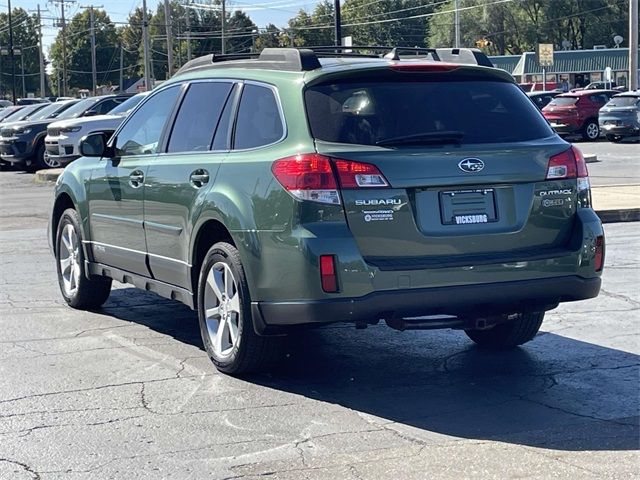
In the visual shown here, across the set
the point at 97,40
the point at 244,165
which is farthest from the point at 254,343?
the point at 97,40

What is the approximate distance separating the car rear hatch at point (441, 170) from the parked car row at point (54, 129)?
58.6 feet

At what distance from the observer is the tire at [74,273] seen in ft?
27.7

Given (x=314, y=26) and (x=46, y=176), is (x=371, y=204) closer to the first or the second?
(x=46, y=176)

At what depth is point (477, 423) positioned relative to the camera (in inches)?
213

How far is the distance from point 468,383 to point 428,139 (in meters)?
1.48

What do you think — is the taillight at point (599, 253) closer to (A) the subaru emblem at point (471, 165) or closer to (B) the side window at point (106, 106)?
(A) the subaru emblem at point (471, 165)

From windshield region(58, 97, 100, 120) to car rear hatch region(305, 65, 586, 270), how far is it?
2110 cm

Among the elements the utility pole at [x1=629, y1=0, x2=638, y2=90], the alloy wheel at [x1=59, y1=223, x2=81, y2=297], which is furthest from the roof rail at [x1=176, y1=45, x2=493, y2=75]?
the utility pole at [x1=629, y1=0, x2=638, y2=90]

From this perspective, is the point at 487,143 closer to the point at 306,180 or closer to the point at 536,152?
the point at 536,152

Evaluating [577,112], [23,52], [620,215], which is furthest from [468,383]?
[23,52]

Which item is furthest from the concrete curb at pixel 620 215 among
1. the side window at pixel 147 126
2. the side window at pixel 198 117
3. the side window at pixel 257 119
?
the side window at pixel 257 119

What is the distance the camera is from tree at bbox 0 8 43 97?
4980 inches

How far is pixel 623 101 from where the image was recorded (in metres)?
32.7

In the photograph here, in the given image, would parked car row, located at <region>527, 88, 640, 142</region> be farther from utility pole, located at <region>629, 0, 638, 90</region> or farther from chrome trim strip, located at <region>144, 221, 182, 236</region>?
chrome trim strip, located at <region>144, 221, 182, 236</region>
